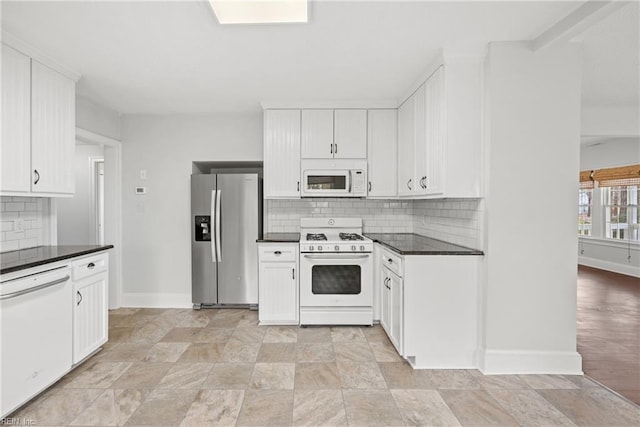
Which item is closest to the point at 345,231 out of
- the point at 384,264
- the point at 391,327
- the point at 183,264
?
the point at 384,264

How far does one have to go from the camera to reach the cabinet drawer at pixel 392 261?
2602 mm

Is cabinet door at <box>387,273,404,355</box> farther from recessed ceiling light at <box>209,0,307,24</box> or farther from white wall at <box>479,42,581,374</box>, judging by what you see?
recessed ceiling light at <box>209,0,307,24</box>

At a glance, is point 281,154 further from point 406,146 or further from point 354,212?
point 406,146

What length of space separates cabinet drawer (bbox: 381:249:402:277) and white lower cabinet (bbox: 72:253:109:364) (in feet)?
8.17

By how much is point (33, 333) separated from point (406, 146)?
3358mm

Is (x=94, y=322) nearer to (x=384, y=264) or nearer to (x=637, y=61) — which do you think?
(x=384, y=264)

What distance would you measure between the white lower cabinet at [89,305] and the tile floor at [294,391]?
0.17 metres

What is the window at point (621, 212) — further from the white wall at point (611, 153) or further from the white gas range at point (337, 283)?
the white gas range at point (337, 283)

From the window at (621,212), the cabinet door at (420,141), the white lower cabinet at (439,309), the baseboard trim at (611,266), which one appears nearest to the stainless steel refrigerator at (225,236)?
the cabinet door at (420,141)

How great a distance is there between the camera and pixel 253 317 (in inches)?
140

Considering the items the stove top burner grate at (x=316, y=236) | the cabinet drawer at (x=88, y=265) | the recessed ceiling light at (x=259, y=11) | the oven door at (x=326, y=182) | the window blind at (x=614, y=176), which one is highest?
the recessed ceiling light at (x=259, y=11)

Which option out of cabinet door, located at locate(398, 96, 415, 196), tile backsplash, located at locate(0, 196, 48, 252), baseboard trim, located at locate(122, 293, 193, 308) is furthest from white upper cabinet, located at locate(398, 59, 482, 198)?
tile backsplash, located at locate(0, 196, 48, 252)

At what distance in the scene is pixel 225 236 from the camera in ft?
12.3

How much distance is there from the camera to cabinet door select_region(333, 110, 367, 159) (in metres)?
3.57
